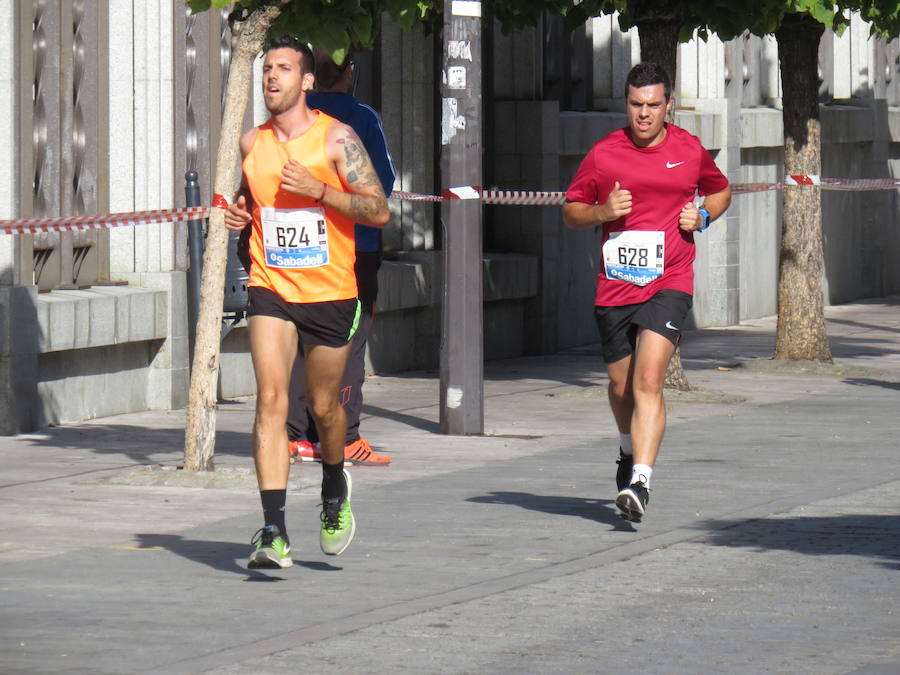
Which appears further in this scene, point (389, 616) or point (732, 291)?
point (732, 291)

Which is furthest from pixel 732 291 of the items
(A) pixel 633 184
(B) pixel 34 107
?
(A) pixel 633 184

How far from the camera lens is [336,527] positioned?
24.3 ft

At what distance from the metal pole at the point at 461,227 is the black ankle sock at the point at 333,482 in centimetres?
429

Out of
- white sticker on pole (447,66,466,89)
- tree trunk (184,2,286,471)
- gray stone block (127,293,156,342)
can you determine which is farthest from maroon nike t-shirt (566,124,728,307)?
gray stone block (127,293,156,342)

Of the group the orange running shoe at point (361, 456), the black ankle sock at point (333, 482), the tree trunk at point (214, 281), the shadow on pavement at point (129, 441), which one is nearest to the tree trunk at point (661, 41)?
the shadow on pavement at point (129, 441)

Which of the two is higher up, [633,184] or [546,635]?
[633,184]

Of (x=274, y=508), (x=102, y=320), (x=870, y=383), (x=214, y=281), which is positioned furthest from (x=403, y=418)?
(x=274, y=508)

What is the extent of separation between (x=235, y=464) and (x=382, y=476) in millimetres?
821

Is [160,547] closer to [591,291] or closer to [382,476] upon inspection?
[382,476]

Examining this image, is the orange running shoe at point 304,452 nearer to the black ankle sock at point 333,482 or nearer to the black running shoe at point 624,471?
the black running shoe at point 624,471

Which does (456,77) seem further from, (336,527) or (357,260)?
(336,527)

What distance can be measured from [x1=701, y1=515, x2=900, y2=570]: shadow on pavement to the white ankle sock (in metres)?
0.33

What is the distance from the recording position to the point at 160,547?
25.8 feet

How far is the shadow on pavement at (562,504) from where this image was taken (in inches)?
343
